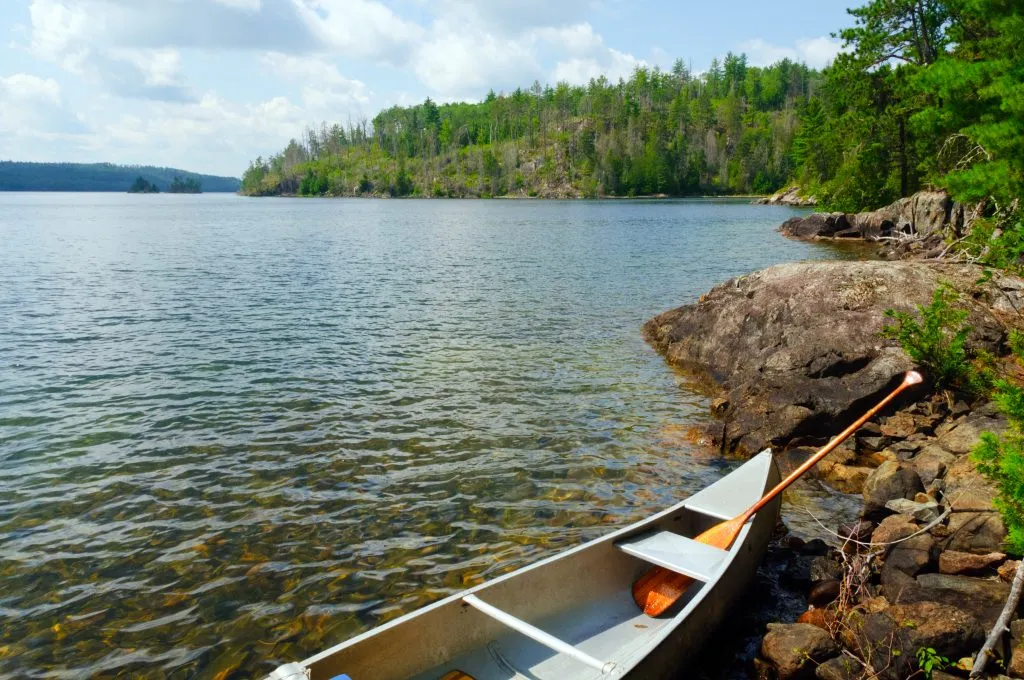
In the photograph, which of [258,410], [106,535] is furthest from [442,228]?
[106,535]

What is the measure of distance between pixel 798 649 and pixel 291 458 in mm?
9434

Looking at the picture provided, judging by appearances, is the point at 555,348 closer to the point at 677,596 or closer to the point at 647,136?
the point at 677,596

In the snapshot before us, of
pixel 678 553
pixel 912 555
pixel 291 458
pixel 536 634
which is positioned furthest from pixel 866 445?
pixel 291 458

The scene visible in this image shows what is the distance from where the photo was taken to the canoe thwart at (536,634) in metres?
6.66

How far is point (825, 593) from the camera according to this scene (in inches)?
329

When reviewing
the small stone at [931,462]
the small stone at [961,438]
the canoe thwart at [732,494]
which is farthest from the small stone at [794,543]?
the small stone at [961,438]

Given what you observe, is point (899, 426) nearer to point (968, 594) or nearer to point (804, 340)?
point (804, 340)

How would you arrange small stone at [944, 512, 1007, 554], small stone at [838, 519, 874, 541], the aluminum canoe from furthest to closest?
small stone at [838, 519, 874, 541]
small stone at [944, 512, 1007, 554]
the aluminum canoe

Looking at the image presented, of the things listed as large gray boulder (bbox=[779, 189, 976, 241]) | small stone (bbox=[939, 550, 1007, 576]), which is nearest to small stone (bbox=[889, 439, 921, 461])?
small stone (bbox=[939, 550, 1007, 576])

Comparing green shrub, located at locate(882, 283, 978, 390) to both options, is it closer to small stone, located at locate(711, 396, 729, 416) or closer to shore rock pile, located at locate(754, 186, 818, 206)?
small stone, located at locate(711, 396, 729, 416)

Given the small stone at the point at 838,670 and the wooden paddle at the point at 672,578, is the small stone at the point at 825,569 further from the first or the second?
the small stone at the point at 838,670

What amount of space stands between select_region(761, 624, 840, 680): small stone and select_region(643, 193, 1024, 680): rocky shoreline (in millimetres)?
11

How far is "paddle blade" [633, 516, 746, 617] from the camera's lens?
8539 mm

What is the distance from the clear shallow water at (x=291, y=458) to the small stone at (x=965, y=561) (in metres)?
4.29
